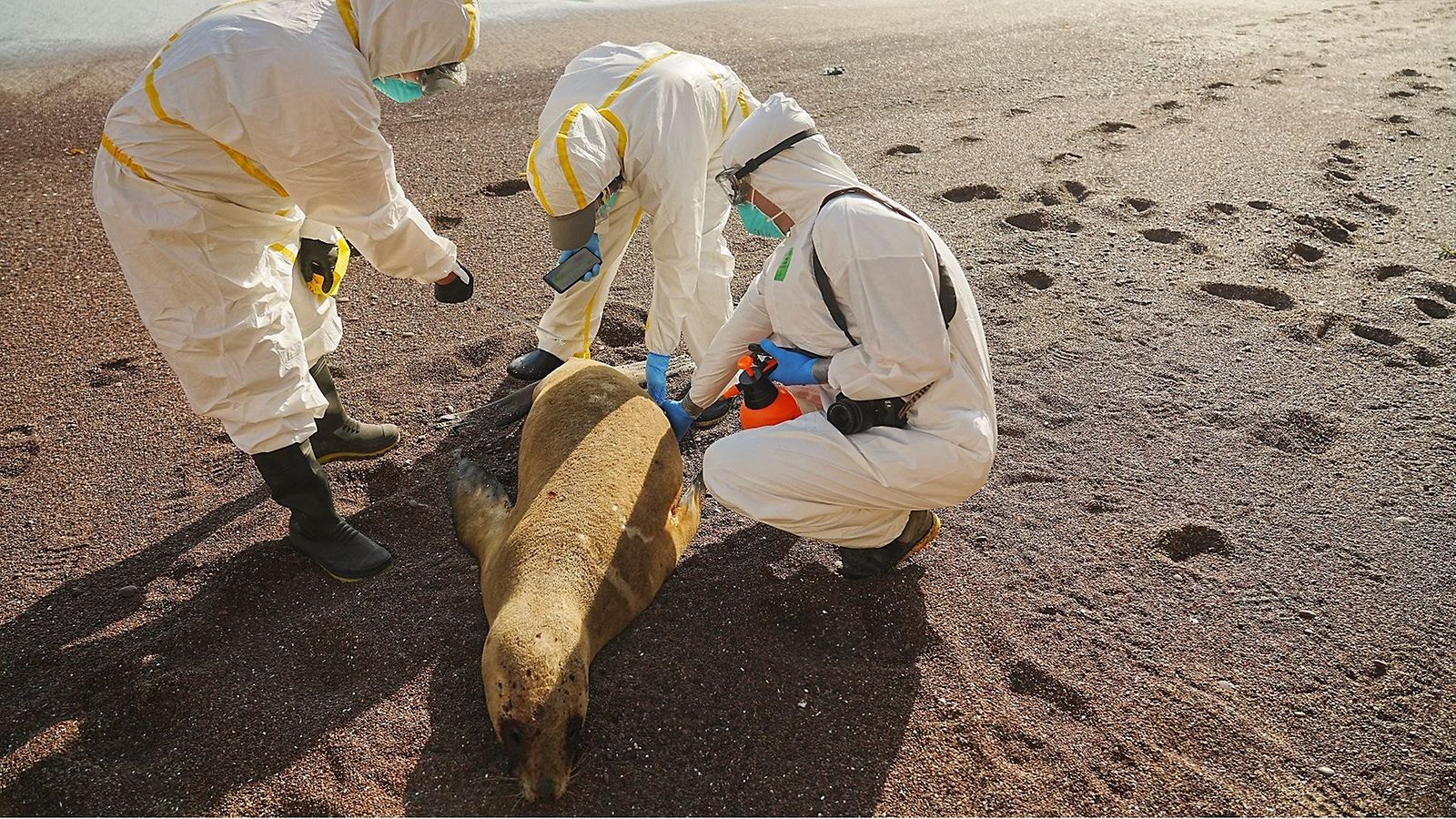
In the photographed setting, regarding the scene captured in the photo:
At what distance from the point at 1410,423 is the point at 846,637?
3201mm

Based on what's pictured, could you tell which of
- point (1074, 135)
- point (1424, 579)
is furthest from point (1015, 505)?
point (1074, 135)

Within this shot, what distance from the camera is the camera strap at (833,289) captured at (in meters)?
3.56

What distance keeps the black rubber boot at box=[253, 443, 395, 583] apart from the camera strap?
6.67ft

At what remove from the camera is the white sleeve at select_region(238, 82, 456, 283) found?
133 inches

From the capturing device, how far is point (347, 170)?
3.52 metres

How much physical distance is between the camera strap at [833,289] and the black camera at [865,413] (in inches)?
9.0

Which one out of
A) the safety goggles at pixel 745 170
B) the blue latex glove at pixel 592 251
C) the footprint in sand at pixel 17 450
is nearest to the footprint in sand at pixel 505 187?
the blue latex glove at pixel 592 251

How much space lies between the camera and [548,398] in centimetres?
452

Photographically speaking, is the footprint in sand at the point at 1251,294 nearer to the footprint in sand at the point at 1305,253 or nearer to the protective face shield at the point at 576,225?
the footprint in sand at the point at 1305,253

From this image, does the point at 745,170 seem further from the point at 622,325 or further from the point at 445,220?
the point at 445,220

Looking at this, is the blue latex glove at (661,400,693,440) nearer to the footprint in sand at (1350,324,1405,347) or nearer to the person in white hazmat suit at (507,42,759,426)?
the person in white hazmat suit at (507,42,759,426)

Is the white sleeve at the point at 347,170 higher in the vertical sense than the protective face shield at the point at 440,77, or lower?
lower

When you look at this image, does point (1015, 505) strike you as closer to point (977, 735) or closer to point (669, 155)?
point (977, 735)

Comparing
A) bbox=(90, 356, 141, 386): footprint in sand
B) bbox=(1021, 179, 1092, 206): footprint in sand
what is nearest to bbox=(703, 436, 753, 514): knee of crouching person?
bbox=(90, 356, 141, 386): footprint in sand
